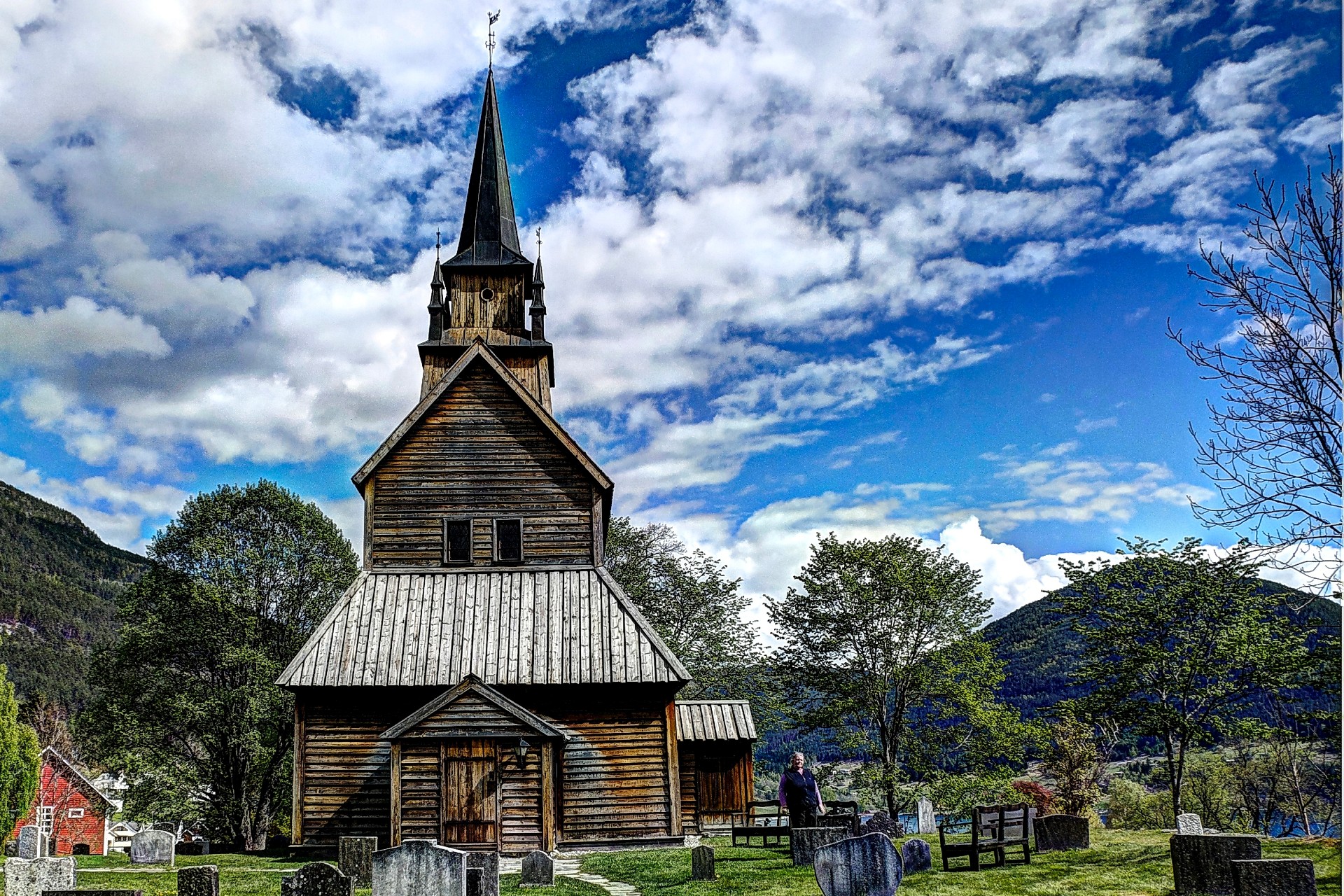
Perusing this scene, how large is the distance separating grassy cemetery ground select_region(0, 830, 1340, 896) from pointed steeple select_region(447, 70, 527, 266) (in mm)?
18416

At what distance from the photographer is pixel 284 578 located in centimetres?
3731

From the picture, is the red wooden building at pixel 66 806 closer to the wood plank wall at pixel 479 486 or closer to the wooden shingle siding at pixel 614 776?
the wood plank wall at pixel 479 486

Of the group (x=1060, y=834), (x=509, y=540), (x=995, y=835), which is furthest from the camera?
(x=509, y=540)

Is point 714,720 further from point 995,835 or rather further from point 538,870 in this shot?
point 995,835

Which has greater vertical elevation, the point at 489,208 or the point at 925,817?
the point at 489,208

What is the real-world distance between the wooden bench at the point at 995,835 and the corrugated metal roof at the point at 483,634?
8160 millimetres

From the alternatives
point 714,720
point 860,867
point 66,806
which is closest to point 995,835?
point 860,867

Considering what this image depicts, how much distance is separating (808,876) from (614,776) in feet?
26.7

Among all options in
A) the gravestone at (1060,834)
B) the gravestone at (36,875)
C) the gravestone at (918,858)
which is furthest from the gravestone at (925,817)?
the gravestone at (36,875)

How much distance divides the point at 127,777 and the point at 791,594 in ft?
78.6

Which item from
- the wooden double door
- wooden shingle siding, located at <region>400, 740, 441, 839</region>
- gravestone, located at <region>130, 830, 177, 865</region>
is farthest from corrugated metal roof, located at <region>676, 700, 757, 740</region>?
gravestone, located at <region>130, 830, 177, 865</region>

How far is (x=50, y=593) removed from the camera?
161m

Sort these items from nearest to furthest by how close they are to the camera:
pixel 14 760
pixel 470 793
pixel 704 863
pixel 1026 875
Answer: pixel 1026 875
pixel 704 863
pixel 470 793
pixel 14 760

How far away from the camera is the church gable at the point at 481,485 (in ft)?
80.2
